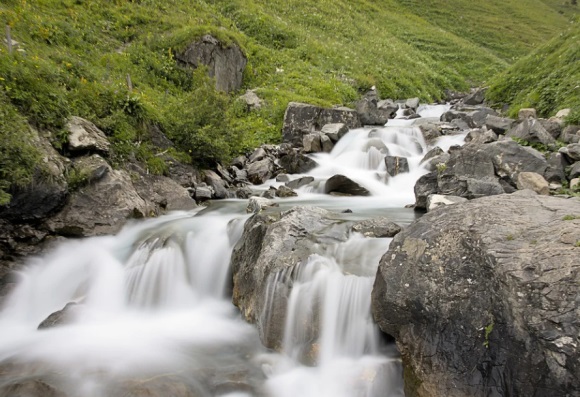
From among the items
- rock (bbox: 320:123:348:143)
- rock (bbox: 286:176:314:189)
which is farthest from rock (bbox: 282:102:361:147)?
rock (bbox: 286:176:314:189)

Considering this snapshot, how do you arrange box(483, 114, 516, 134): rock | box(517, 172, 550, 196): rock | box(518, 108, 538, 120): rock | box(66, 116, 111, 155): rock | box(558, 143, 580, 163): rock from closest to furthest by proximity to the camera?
box(517, 172, 550, 196): rock < box(558, 143, 580, 163): rock < box(66, 116, 111, 155): rock < box(483, 114, 516, 134): rock < box(518, 108, 538, 120): rock

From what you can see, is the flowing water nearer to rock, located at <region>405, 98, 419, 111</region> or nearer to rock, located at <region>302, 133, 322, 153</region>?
rock, located at <region>302, 133, 322, 153</region>

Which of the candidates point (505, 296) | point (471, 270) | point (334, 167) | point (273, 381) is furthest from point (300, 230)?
point (334, 167)

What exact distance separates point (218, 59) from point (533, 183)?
59.3ft

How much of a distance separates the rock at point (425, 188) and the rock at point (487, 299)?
4.68 metres

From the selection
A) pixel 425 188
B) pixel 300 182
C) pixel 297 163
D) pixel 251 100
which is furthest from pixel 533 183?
pixel 251 100

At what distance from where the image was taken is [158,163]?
13.1 metres

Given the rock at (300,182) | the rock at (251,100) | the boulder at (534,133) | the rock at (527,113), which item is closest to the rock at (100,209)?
the rock at (300,182)

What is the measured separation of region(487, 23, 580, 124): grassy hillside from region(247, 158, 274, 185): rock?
34.7 ft

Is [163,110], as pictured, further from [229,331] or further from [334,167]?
[229,331]

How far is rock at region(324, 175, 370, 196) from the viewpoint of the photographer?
1438 cm

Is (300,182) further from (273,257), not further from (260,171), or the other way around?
(273,257)

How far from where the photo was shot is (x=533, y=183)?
31.5ft

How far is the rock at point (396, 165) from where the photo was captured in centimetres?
1569
